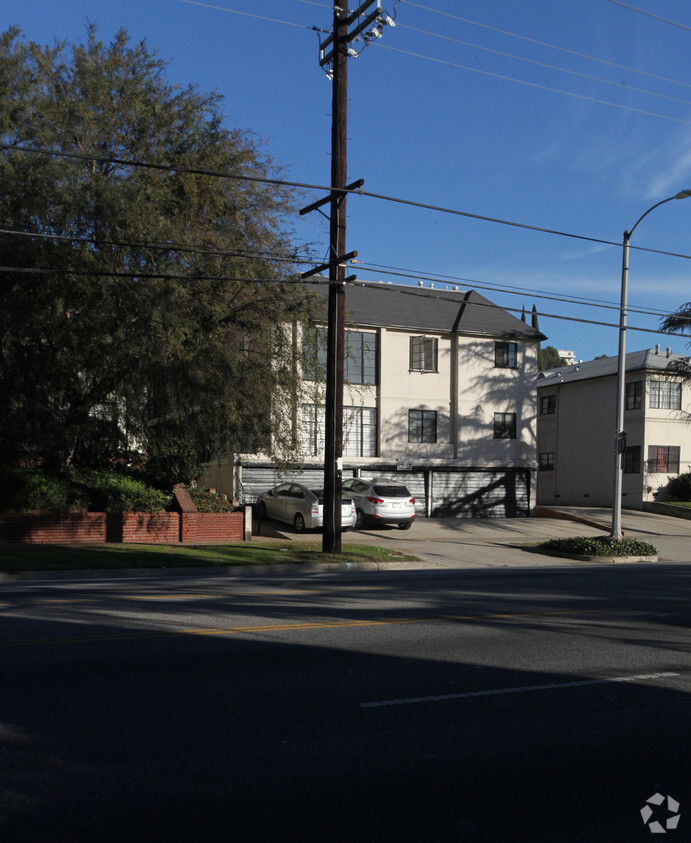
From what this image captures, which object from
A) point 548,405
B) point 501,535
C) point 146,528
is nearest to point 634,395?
point 548,405

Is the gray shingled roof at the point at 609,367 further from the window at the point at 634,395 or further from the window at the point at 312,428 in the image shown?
the window at the point at 312,428

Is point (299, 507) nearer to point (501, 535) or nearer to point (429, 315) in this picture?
point (501, 535)

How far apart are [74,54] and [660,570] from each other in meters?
18.8

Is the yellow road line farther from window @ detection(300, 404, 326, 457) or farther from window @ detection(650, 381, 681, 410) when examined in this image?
window @ detection(650, 381, 681, 410)

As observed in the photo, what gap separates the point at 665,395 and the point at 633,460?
3.91 m

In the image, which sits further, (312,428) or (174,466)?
(312,428)

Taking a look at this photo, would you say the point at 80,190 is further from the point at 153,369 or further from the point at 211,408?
the point at 211,408

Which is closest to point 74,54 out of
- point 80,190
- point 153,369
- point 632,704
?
point 80,190

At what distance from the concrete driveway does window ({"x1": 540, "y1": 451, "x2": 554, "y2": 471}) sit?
9507 millimetres

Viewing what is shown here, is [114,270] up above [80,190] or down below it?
below

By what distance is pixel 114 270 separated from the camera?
61.1 feet

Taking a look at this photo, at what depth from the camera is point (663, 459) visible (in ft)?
134

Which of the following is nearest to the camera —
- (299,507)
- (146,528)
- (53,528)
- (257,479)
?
(53,528)

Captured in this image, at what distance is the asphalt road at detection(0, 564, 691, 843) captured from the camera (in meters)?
4.27
